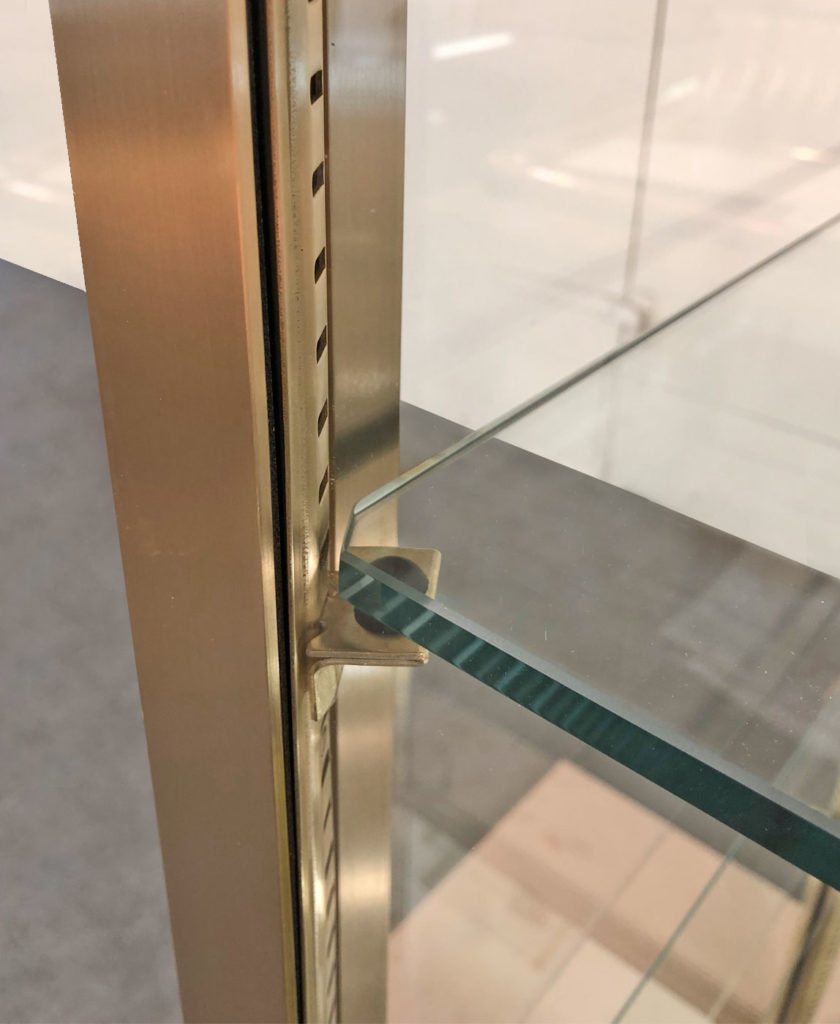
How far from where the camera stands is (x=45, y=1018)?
2.20 feet

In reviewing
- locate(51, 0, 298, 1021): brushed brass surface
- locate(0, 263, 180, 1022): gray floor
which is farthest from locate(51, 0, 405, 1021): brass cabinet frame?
locate(0, 263, 180, 1022): gray floor

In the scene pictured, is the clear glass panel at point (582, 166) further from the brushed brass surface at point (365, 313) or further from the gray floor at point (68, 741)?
the gray floor at point (68, 741)

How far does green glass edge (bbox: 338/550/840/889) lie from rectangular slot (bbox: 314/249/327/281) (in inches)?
1.6

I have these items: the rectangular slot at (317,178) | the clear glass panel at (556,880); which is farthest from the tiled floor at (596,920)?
the rectangular slot at (317,178)

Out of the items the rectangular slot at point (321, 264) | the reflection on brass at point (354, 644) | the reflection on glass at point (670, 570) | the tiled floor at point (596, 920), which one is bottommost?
the tiled floor at point (596, 920)

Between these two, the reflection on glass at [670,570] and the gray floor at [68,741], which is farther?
the gray floor at [68,741]

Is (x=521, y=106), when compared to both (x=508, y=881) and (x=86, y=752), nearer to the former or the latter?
(x=508, y=881)

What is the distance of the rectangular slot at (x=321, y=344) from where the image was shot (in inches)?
6.0

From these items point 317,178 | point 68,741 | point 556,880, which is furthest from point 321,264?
point 68,741

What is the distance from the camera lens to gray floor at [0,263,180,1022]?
2.23ft

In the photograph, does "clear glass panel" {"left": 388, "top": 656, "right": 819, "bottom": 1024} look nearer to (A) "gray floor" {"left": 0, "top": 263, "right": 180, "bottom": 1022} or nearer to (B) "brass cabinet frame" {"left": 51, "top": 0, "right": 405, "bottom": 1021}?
(B) "brass cabinet frame" {"left": 51, "top": 0, "right": 405, "bottom": 1021}

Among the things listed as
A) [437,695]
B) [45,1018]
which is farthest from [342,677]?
[45,1018]

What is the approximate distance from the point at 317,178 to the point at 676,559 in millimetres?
77

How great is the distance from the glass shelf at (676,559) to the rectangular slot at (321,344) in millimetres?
24
